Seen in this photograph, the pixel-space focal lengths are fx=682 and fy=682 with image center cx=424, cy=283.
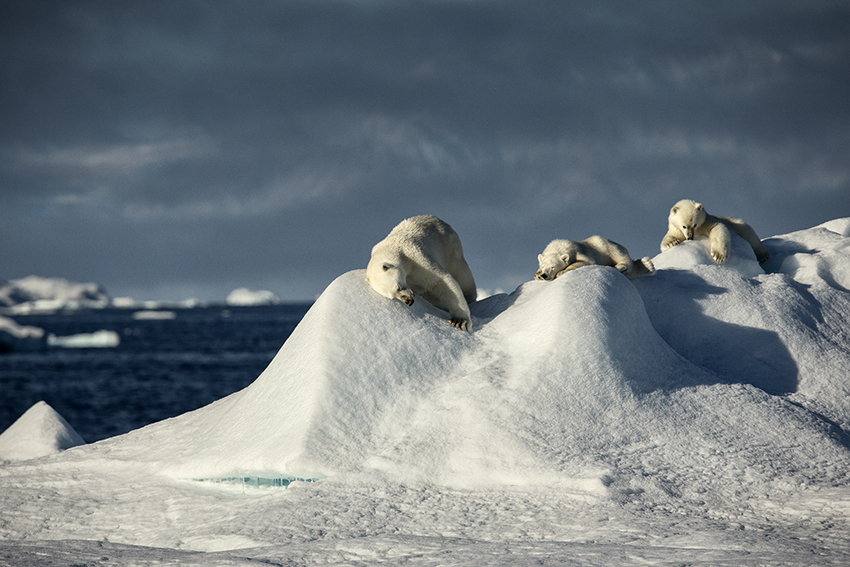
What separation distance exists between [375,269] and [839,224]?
27.4 ft

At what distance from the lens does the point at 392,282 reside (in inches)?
244

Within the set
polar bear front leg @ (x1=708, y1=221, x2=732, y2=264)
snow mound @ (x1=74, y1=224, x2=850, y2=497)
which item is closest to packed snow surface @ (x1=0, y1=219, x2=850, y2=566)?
snow mound @ (x1=74, y1=224, x2=850, y2=497)

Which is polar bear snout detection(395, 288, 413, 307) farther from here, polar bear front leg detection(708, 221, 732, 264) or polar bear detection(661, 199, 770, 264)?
polar bear front leg detection(708, 221, 732, 264)

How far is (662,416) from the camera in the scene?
540cm

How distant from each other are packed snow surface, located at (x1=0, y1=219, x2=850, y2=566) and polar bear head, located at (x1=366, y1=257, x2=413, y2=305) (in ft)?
0.49

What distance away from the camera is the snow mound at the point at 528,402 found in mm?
4957

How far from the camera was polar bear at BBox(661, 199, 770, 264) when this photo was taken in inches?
343

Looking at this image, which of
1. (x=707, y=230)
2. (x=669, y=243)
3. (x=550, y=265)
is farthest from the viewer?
(x=669, y=243)

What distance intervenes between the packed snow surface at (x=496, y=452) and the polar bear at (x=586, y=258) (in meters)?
0.42

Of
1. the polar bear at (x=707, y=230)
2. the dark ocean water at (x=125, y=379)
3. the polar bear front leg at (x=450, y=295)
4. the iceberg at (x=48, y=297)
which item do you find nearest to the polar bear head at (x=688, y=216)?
the polar bear at (x=707, y=230)

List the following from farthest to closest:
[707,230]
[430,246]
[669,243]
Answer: [669,243], [707,230], [430,246]

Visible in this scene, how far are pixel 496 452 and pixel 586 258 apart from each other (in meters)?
3.38

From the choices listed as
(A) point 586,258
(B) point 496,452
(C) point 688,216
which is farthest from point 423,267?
(C) point 688,216

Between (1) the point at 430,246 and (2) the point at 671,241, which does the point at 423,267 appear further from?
(2) the point at 671,241
